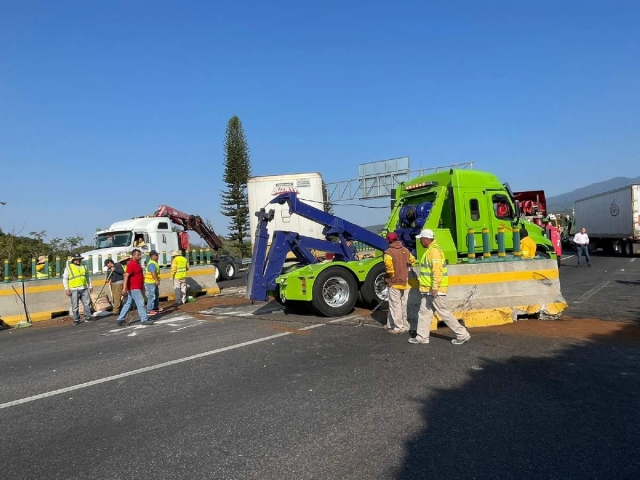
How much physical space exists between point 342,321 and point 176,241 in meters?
12.3

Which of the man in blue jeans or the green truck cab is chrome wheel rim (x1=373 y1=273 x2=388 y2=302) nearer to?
the green truck cab

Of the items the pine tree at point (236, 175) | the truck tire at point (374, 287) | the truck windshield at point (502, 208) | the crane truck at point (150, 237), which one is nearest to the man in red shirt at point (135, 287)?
the truck tire at point (374, 287)

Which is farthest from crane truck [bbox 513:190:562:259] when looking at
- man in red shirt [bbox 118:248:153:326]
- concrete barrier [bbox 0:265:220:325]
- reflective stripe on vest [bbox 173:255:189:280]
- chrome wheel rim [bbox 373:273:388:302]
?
concrete barrier [bbox 0:265:220:325]

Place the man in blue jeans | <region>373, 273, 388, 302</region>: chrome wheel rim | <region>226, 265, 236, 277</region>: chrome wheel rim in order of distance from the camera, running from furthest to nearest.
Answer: <region>226, 265, 236, 277</region>: chrome wheel rim
the man in blue jeans
<region>373, 273, 388, 302</region>: chrome wheel rim

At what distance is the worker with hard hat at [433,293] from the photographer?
7.18m

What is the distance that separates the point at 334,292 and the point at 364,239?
1.60 meters

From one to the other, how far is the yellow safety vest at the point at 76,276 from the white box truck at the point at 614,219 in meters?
25.5

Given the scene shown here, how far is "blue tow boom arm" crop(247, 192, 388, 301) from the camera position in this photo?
10344 millimetres

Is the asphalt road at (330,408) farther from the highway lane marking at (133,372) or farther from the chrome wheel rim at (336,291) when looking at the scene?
the chrome wheel rim at (336,291)

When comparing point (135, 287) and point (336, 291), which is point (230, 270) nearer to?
point (135, 287)

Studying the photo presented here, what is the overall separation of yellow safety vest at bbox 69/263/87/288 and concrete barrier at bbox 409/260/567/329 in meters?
8.22

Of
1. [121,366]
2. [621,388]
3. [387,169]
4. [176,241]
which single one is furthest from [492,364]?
[387,169]

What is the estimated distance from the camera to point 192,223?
2227 centimetres

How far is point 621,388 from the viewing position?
5078 mm
